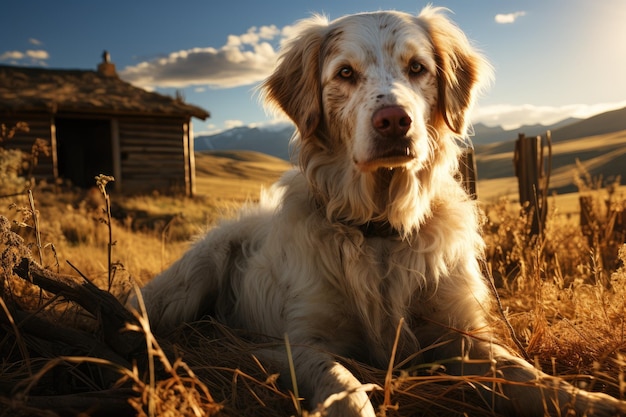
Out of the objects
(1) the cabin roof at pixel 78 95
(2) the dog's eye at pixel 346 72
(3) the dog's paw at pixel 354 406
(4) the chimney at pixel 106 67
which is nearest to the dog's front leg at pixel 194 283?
(2) the dog's eye at pixel 346 72

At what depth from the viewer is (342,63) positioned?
2793 mm

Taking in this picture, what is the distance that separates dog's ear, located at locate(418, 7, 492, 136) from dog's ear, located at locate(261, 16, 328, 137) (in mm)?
653

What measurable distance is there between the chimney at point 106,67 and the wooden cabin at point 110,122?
0.07m

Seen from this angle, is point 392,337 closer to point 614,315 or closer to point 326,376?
point 326,376

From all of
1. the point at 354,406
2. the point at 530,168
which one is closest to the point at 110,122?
the point at 530,168

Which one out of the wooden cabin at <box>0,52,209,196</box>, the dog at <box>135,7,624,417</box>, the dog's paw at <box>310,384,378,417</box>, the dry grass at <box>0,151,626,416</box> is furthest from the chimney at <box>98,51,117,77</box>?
the dog's paw at <box>310,384,378,417</box>

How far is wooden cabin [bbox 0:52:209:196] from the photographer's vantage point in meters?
17.2

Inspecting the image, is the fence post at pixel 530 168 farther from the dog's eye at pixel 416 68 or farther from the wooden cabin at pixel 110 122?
the wooden cabin at pixel 110 122

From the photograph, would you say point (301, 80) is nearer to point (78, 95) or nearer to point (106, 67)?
point (78, 95)

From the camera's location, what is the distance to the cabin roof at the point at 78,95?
54.6 ft

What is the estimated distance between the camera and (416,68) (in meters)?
→ 2.79

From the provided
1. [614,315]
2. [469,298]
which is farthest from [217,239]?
[614,315]

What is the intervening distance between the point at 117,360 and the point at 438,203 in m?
1.76

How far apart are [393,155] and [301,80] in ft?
3.02
